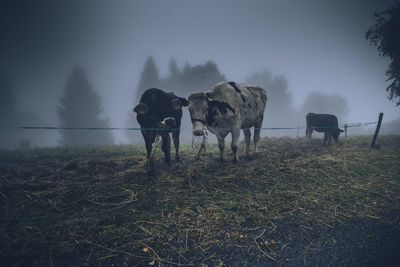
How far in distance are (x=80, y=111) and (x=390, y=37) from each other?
5494cm

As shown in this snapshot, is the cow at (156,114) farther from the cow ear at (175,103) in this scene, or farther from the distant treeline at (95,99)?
the distant treeline at (95,99)

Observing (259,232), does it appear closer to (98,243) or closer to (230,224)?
(230,224)

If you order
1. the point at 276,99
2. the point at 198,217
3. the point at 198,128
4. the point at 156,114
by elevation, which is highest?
the point at 276,99

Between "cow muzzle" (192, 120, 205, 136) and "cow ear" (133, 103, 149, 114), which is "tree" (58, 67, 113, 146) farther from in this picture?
"cow muzzle" (192, 120, 205, 136)

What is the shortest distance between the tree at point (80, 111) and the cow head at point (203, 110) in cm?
4098

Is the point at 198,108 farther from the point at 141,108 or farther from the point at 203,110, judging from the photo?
the point at 141,108

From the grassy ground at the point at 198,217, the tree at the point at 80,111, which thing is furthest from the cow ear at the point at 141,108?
the tree at the point at 80,111

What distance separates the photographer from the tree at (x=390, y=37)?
9.49 metres

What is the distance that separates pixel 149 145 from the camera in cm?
538

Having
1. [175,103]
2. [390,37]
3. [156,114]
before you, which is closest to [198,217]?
[156,114]

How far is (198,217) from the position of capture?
2844 millimetres

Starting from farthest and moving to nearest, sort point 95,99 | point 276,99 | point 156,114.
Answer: point 276,99, point 95,99, point 156,114

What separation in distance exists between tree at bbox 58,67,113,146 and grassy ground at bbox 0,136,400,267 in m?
41.1

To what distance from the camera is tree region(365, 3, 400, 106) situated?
949cm
